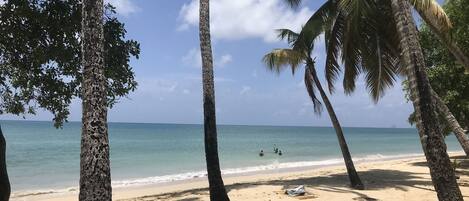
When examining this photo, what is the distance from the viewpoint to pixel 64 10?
9.12 m

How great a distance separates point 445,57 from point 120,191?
1424cm

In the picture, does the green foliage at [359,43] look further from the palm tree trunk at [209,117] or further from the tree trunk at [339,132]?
the palm tree trunk at [209,117]

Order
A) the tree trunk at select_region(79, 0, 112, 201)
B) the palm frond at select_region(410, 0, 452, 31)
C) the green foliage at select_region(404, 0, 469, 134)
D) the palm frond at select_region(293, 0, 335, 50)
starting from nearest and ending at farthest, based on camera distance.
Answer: the tree trunk at select_region(79, 0, 112, 201) → the palm frond at select_region(410, 0, 452, 31) → the palm frond at select_region(293, 0, 335, 50) → the green foliage at select_region(404, 0, 469, 134)

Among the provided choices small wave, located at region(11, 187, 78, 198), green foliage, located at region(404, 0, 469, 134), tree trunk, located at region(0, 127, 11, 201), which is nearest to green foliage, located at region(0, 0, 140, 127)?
tree trunk, located at region(0, 127, 11, 201)

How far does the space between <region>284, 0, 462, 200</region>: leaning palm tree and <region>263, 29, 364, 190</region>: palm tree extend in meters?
0.52

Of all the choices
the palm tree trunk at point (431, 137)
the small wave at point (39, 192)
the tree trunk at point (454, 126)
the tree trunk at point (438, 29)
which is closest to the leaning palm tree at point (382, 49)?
the palm tree trunk at point (431, 137)

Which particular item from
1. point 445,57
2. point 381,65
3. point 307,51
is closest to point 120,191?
point 307,51

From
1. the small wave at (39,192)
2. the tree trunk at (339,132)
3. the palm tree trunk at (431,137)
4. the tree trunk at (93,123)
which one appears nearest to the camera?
the tree trunk at (93,123)

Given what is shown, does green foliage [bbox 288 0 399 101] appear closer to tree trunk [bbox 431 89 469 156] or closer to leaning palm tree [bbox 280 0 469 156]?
leaning palm tree [bbox 280 0 469 156]

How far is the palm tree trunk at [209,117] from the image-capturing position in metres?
10.4

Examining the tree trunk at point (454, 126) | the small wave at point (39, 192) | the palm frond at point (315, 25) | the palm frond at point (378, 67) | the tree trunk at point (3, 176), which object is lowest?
the small wave at point (39, 192)

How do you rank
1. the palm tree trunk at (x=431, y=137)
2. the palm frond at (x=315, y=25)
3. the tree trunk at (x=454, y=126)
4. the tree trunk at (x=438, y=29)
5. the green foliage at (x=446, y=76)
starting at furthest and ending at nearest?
the green foliage at (x=446, y=76) → the palm frond at (x=315, y=25) → the tree trunk at (x=438, y=29) → the tree trunk at (x=454, y=126) → the palm tree trunk at (x=431, y=137)

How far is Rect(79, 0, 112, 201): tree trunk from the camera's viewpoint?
5.57 m

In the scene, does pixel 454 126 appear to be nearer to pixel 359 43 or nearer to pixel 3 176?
pixel 359 43
